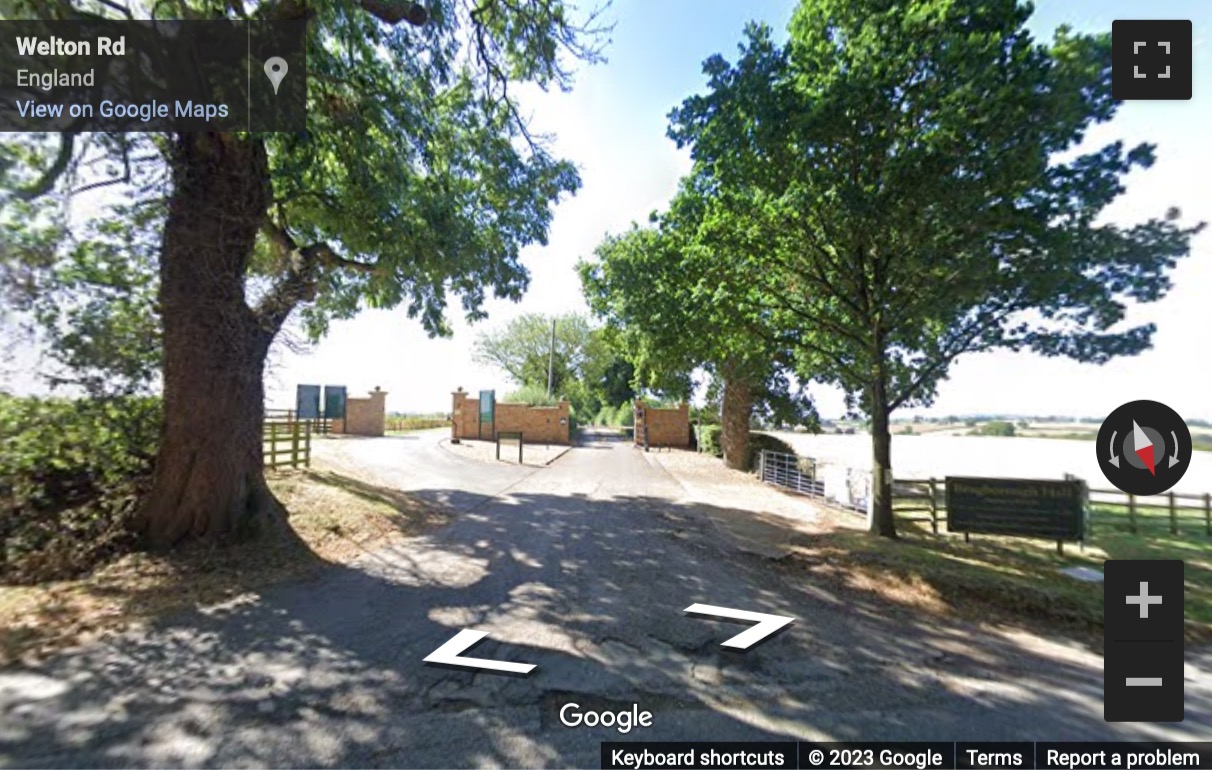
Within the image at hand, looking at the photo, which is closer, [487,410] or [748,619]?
[748,619]

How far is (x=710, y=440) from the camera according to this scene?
23328mm

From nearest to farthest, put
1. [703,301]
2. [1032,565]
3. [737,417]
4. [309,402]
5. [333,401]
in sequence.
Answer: [1032,565]
[703,301]
[737,417]
[309,402]
[333,401]

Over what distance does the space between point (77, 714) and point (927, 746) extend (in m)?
5.01

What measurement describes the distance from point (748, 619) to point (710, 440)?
19.1 meters

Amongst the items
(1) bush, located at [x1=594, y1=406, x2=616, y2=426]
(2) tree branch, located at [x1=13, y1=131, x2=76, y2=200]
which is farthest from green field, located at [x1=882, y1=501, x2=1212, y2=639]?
(1) bush, located at [x1=594, y1=406, x2=616, y2=426]

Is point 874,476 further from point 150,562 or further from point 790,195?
point 150,562

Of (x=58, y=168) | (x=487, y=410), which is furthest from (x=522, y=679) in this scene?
(x=487, y=410)

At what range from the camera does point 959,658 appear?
3.99 metres

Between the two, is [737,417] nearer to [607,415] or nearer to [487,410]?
[487,410]

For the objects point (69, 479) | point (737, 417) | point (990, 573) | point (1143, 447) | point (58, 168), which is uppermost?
point (58, 168)

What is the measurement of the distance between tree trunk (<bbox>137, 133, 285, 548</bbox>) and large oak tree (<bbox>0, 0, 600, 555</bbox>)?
0.6 inches

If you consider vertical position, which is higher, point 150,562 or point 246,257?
point 246,257

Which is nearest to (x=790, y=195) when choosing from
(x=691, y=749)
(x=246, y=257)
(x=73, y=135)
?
(x=691, y=749)

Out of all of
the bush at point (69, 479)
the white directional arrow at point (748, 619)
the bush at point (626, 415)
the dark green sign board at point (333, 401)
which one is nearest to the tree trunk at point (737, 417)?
the white directional arrow at point (748, 619)
